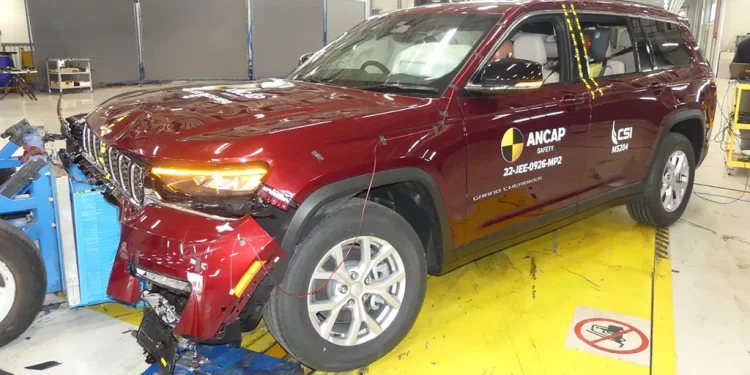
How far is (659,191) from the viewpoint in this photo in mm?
4340

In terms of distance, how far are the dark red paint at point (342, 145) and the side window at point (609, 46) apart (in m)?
0.09

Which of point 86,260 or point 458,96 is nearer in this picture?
point 458,96

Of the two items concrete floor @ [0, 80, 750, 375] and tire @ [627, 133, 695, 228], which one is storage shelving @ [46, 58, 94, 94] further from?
tire @ [627, 133, 695, 228]

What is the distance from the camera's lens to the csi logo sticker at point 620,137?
146 inches

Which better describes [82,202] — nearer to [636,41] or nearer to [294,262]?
[294,262]

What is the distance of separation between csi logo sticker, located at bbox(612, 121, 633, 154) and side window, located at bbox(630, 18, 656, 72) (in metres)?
0.53

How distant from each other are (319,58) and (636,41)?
7.33 ft

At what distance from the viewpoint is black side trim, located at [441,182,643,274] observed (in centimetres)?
302

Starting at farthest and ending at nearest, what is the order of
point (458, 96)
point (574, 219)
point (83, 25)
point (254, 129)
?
point (83, 25)
point (574, 219)
point (458, 96)
point (254, 129)

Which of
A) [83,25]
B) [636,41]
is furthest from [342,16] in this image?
[636,41]

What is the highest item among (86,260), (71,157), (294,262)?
(71,157)

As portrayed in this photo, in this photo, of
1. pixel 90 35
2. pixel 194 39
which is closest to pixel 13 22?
pixel 90 35

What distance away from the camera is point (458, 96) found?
9.14 feet

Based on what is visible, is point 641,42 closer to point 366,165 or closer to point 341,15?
point 366,165
